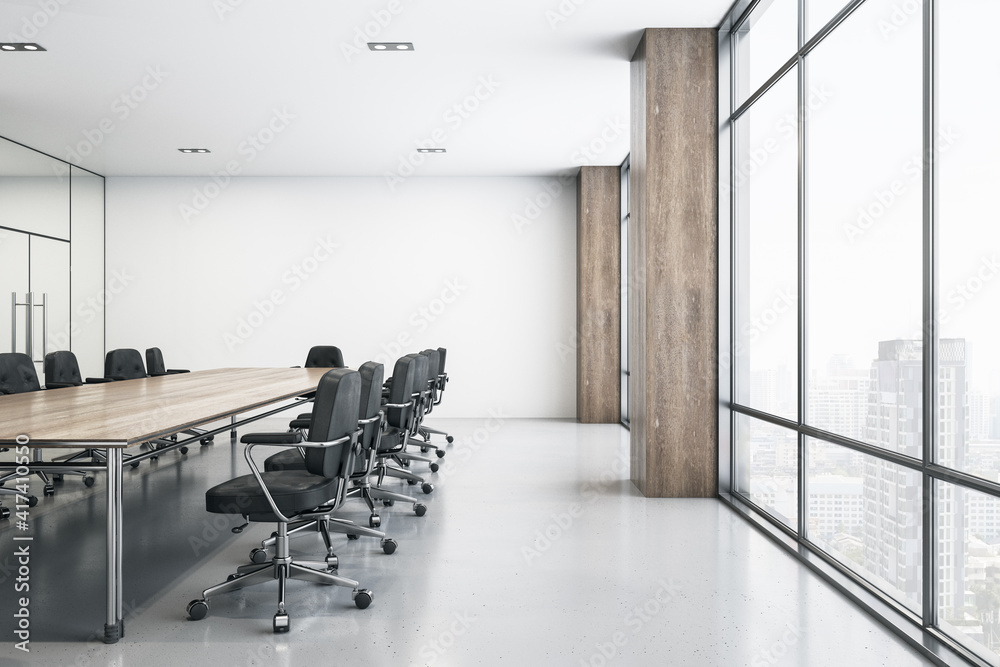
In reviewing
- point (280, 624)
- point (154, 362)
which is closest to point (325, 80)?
point (154, 362)

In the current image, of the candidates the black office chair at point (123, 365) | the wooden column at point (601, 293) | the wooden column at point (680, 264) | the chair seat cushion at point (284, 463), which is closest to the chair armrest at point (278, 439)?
the chair seat cushion at point (284, 463)

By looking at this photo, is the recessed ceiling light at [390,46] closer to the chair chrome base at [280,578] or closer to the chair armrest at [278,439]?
the chair armrest at [278,439]

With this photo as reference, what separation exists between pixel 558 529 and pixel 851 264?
2.14m

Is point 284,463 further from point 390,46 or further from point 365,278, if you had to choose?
point 365,278

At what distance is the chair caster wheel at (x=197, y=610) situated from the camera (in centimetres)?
273

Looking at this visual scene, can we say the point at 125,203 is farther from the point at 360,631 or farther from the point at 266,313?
the point at 360,631

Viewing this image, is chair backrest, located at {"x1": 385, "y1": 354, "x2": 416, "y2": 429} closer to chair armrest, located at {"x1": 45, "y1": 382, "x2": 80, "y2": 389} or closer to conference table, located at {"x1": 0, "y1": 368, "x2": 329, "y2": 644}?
conference table, located at {"x1": 0, "y1": 368, "x2": 329, "y2": 644}

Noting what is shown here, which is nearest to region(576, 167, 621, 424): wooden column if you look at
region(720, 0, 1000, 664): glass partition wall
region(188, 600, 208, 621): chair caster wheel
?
region(720, 0, 1000, 664): glass partition wall

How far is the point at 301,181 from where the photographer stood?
31.2 feet

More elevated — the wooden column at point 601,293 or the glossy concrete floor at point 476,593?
the wooden column at point 601,293

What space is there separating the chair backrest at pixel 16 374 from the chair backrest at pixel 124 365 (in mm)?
1124

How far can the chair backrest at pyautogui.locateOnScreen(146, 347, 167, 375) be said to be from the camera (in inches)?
281

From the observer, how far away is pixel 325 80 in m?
5.89

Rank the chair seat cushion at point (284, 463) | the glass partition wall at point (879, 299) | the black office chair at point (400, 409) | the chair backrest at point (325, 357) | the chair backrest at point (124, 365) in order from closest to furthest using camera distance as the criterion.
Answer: the glass partition wall at point (879, 299), the chair seat cushion at point (284, 463), the black office chair at point (400, 409), the chair backrest at point (124, 365), the chair backrest at point (325, 357)
